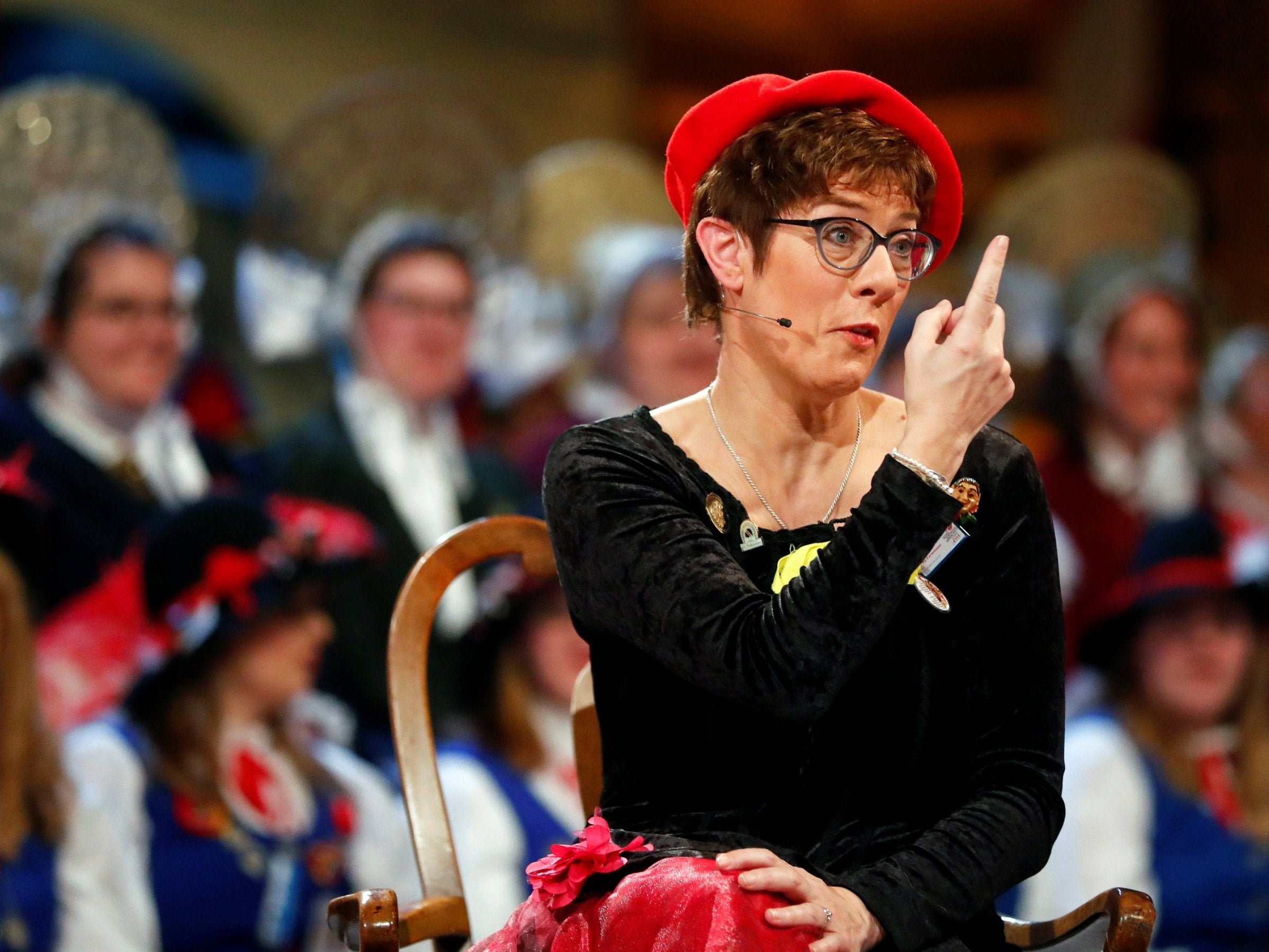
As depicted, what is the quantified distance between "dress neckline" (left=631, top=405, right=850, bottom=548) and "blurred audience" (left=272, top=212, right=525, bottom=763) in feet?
7.32

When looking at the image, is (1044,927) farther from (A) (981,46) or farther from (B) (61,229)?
(A) (981,46)

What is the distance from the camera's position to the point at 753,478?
165cm

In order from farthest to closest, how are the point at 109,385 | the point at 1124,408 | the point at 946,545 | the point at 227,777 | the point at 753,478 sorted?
the point at 1124,408, the point at 109,385, the point at 227,777, the point at 753,478, the point at 946,545

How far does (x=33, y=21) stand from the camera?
19.2 feet

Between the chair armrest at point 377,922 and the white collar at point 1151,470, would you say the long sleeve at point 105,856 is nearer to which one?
the chair armrest at point 377,922

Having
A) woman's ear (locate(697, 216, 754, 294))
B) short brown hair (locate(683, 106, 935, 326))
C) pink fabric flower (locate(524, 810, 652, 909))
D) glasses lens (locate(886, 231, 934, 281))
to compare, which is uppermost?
short brown hair (locate(683, 106, 935, 326))

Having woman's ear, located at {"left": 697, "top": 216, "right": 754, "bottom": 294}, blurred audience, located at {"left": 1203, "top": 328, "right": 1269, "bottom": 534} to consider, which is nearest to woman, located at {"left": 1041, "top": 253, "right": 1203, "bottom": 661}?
blurred audience, located at {"left": 1203, "top": 328, "right": 1269, "bottom": 534}

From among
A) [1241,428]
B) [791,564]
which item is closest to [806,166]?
[791,564]

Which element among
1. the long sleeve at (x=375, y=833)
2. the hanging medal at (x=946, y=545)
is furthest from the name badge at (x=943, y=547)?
the long sleeve at (x=375, y=833)

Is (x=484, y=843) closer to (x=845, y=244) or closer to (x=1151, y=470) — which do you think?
(x=845, y=244)

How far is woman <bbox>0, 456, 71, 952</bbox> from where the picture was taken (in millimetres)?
2867

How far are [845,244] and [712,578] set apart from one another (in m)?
0.34

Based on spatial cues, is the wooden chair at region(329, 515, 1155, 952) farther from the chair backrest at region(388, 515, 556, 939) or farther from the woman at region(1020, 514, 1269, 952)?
the woman at region(1020, 514, 1269, 952)

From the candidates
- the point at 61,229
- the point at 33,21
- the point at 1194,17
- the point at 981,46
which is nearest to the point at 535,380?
the point at 61,229
